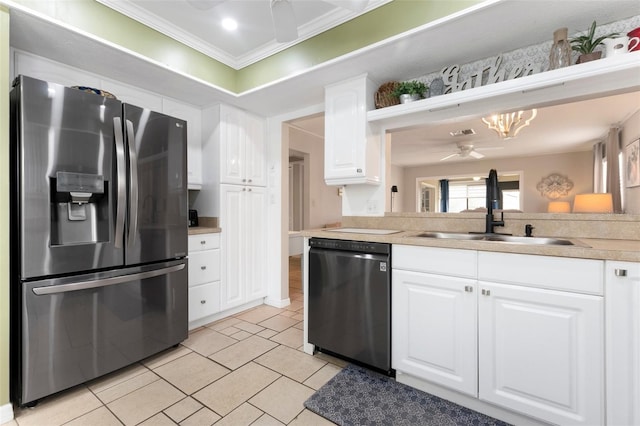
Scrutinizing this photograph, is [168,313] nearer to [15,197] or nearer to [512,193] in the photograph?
[15,197]

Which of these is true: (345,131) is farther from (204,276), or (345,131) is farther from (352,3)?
(204,276)

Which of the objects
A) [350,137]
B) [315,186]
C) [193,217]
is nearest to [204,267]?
[193,217]

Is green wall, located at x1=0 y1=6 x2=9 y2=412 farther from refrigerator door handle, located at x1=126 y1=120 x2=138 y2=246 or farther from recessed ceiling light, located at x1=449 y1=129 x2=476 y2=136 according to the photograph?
recessed ceiling light, located at x1=449 y1=129 x2=476 y2=136

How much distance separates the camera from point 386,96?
7.40 feet

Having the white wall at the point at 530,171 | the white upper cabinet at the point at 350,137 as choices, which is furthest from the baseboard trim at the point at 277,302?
the white wall at the point at 530,171

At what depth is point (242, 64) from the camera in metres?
2.72

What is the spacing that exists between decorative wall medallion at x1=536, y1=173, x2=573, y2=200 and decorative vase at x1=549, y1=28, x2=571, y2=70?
3.33 ft

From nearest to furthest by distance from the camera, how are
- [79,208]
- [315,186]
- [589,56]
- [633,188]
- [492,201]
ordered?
1. [589,56]
2. [79,208]
3. [633,188]
4. [492,201]
5. [315,186]

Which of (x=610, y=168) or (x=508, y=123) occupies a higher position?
(x=508, y=123)

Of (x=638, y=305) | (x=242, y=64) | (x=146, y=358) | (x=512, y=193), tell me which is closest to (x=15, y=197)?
(x=146, y=358)

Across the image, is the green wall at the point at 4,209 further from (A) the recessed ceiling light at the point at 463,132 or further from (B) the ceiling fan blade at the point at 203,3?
(A) the recessed ceiling light at the point at 463,132

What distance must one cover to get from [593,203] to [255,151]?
2955 millimetres

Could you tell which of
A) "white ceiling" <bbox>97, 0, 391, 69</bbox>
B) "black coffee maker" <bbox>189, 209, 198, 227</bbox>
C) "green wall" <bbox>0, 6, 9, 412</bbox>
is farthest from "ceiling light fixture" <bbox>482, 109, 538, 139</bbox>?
"green wall" <bbox>0, 6, 9, 412</bbox>

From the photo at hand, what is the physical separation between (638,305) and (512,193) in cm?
148
